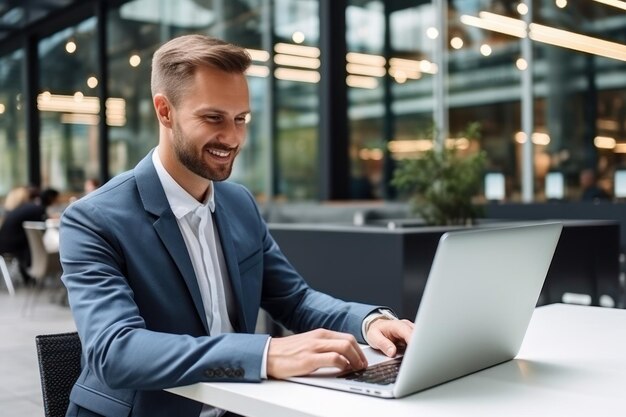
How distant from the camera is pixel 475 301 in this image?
4.07 ft

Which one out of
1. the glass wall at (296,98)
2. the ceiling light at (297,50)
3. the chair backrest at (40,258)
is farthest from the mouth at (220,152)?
the ceiling light at (297,50)

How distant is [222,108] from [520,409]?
0.79 metres

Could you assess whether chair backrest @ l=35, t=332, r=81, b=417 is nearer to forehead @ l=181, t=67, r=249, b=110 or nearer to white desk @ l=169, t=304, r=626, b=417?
white desk @ l=169, t=304, r=626, b=417

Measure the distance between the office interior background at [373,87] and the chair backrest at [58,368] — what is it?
4803 mm

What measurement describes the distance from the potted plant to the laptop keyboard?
14.4 feet

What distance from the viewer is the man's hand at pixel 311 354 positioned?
127 centimetres

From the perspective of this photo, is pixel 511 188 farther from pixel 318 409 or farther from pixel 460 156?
pixel 318 409

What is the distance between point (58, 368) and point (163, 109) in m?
0.59

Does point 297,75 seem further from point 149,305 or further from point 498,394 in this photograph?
point 498,394

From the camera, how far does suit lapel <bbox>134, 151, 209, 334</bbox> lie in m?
1.53

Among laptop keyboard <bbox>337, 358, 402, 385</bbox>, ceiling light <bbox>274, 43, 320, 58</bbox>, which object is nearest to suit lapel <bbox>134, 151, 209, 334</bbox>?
laptop keyboard <bbox>337, 358, 402, 385</bbox>

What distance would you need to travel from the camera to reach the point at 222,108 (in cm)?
152

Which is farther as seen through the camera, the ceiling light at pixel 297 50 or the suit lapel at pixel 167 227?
the ceiling light at pixel 297 50

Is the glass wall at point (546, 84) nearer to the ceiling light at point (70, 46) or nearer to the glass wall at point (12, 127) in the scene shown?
the ceiling light at point (70, 46)
